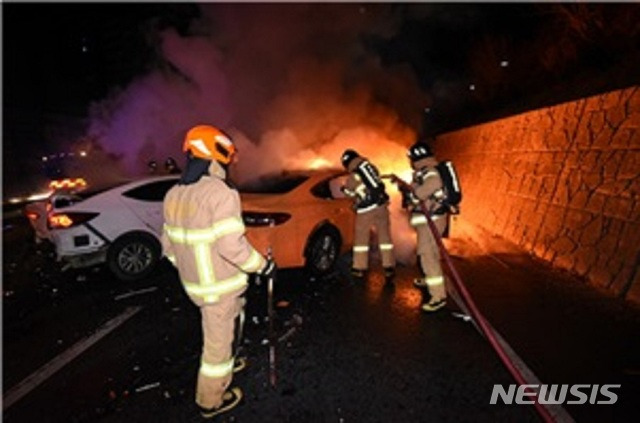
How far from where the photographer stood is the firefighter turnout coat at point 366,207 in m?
6.17

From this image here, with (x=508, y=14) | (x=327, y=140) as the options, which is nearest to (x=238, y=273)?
(x=327, y=140)

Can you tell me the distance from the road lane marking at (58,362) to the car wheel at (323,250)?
8.34 feet

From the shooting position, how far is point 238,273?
130 inches

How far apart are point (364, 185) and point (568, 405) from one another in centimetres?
368

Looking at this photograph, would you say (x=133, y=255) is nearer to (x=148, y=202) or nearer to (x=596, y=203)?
(x=148, y=202)

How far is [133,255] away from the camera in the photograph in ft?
22.2

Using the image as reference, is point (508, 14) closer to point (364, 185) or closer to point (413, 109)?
point (413, 109)

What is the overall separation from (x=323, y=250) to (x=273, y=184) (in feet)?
4.29

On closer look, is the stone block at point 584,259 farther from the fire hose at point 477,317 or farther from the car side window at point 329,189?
the car side window at point 329,189

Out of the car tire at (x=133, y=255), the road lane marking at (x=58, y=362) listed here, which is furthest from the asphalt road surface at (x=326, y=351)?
the car tire at (x=133, y=255)

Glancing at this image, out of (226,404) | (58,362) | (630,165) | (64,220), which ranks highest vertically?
(630,165)

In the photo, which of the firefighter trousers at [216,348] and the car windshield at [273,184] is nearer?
the firefighter trousers at [216,348]

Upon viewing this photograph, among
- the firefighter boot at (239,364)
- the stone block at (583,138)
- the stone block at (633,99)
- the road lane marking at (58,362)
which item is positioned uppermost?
the stone block at (633,99)

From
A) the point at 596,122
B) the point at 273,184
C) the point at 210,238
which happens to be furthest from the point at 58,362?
the point at 596,122
